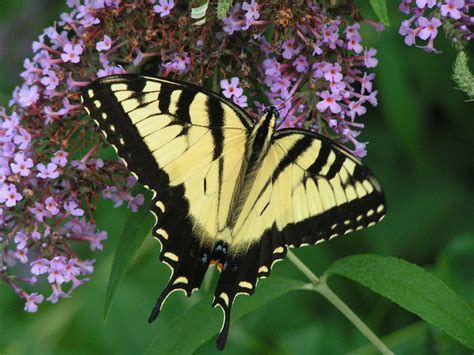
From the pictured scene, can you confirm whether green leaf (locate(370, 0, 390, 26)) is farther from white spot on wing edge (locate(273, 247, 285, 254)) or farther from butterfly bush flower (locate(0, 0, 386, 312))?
white spot on wing edge (locate(273, 247, 285, 254))

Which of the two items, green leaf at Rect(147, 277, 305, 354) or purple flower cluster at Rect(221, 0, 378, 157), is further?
green leaf at Rect(147, 277, 305, 354)

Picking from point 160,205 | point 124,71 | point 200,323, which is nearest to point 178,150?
point 160,205

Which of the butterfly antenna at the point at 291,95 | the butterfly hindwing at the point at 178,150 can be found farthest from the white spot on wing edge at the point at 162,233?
the butterfly antenna at the point at 291,95

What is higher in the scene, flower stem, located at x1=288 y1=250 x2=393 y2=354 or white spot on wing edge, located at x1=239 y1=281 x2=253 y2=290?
white spot on wing edge, located at x1=239 y1=281 x2=253 y2=290

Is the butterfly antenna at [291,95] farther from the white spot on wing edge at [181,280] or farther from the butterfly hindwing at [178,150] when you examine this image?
the white spot on wing edge at [181,280]

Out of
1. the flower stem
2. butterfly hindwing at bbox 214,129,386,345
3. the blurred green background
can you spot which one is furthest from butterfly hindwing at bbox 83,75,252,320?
the blurred green background

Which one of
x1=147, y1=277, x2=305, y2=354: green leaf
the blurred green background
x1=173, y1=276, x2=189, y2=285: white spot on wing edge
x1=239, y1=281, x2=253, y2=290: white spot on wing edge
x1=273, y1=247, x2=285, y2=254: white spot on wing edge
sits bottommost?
the blurred green background
